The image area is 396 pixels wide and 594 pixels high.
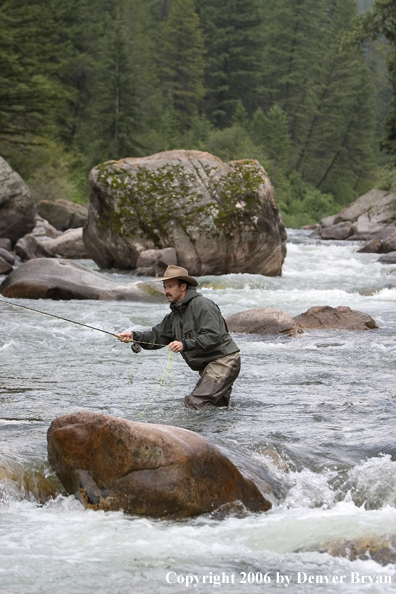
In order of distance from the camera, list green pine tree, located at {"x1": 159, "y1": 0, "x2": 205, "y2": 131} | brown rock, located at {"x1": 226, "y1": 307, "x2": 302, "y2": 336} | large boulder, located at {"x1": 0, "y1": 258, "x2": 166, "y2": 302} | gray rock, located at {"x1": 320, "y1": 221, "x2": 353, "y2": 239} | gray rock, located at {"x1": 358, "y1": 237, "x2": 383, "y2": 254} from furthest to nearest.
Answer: green pine tree, located at {"x1": 159, "y1": 0, "x2": 205, "y2": 131} → gray rock, located at {"x1": 320, "y1": 221, "x2": 353, "y2": 239} → gray rock, located at {"x1": 358, "y1": 237, "x2": 383, "y2": 254} → large boulder, located at {"x1": 0, "y1": 258, "x2": 166, "y2": 302} → brown rock, located at {"x1": 226, "y1": 307, "x2": 302, "y2": 336}

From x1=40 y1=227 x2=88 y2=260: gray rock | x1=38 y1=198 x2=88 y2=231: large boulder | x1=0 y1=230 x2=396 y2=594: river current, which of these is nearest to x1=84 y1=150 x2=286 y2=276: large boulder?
x1=40 y1=227 x2=88 y2=260: gray rock

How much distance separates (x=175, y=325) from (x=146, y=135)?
3976 cm

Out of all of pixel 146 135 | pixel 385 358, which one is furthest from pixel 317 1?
pixel 385 358

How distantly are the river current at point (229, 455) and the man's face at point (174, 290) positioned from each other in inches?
41.3

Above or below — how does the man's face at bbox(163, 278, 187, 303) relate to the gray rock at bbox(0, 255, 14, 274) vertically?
above

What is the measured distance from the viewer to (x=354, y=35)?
3019 cm

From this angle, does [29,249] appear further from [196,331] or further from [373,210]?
[373,210]

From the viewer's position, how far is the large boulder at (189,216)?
1712cm

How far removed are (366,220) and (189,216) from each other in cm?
1727

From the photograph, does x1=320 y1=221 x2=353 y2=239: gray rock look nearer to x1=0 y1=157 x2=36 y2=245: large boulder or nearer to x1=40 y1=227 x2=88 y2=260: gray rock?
x1=40 y1=227 x2=88 y2=260: gray rock

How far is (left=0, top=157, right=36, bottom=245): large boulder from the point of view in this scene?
21.0 m

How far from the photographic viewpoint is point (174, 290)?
675cm

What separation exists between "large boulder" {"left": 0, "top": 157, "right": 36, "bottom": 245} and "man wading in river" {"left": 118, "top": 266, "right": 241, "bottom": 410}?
1496 centimetres

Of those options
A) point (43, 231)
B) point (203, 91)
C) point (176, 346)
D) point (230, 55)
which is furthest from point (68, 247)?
point (230, 55)
